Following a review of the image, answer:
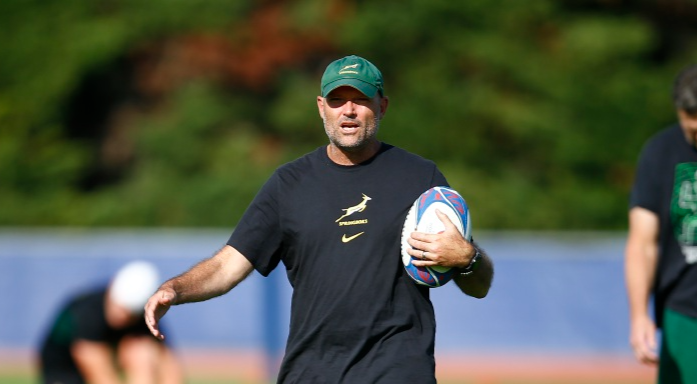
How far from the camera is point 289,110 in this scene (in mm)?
22078

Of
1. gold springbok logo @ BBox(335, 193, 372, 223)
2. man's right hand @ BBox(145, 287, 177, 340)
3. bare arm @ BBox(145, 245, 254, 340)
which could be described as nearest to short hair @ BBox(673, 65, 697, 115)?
gold springbok logo @ BBox(335, 193, 372, 223)

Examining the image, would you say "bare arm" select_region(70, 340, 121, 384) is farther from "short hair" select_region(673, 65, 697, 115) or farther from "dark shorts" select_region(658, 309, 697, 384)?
"short hair" select_region(673, 65, 697, 115)

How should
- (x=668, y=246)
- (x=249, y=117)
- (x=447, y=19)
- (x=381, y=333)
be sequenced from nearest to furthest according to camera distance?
1. (x=381, y=333)
2. (x=668, y=246)
3. (x=447, y=19)
4. (x=249, y=117)

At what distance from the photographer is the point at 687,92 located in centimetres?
538

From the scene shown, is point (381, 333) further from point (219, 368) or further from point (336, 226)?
point (219, 368)

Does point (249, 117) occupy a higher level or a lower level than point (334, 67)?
higher

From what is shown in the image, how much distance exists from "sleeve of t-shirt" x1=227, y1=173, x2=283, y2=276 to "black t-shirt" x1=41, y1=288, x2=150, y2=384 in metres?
3.76

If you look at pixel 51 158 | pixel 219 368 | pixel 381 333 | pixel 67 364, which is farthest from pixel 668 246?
pixel 51 158

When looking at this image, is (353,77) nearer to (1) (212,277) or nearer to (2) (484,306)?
(1) (212,277)

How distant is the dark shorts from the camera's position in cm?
557

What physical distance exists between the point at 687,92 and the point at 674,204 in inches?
22.3

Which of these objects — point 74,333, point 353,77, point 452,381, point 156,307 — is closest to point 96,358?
point 74,333

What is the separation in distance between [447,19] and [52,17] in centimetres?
765

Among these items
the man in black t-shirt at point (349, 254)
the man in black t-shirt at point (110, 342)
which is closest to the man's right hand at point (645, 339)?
the man in black t-shirt at point (349, 254)
